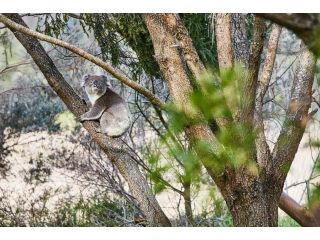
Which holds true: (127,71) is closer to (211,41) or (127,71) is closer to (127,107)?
(127,107)

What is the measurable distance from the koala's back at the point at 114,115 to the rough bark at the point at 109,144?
0.16 ft

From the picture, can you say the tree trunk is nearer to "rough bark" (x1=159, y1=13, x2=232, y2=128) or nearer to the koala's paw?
"rough bark" (x1=159, y1=13, x2=232, y2=128)

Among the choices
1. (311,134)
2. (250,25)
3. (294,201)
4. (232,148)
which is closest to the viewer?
(232,148)

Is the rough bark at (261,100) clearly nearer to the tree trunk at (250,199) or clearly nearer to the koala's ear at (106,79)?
the tree trunk at (250,199)

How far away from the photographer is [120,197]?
3.11 m

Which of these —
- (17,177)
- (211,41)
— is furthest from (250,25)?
(17,177)

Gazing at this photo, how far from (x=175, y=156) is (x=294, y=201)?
609 millimetres

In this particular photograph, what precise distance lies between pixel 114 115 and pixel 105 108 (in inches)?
2.7

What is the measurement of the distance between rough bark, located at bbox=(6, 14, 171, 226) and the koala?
43mm

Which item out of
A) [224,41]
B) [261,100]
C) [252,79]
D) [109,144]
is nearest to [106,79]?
[109,144]

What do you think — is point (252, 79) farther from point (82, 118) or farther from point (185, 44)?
point (82, 118)

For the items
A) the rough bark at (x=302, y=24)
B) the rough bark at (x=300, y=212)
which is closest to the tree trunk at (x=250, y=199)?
the rough bark at (x=300, y=212)
